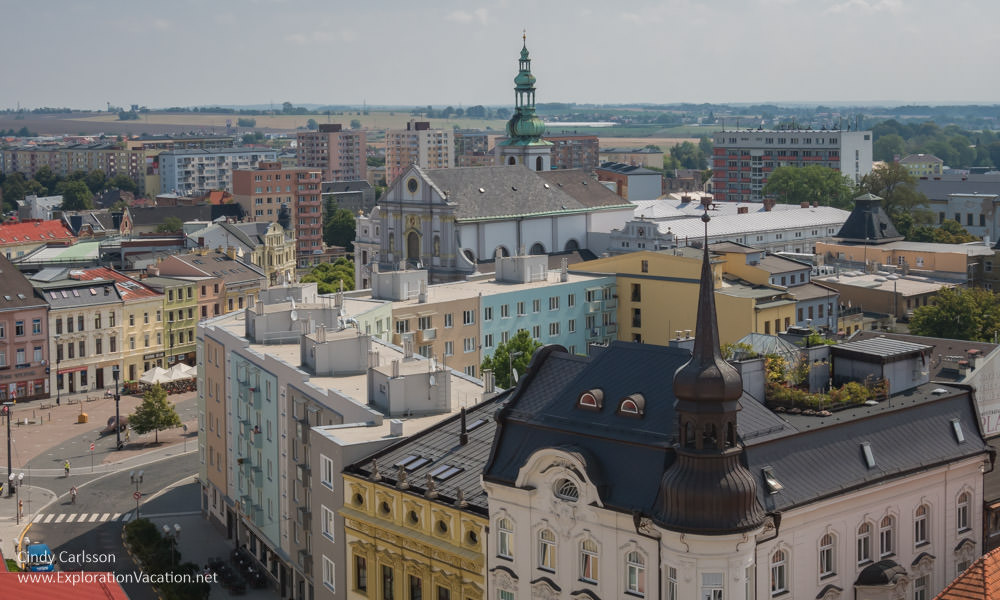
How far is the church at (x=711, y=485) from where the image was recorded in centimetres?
3847

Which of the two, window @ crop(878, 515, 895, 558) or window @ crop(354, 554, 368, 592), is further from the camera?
window @ crop(354, 554, 368, 592)

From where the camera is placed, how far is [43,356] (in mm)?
117438

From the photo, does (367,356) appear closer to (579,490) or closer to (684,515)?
(579,490)

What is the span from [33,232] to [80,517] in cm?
10256

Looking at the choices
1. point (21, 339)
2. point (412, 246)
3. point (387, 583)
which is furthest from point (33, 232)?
point (387, 583)

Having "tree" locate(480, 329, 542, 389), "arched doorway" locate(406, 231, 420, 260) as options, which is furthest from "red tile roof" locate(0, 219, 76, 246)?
"tree" locate(480, 329, 542, 389)

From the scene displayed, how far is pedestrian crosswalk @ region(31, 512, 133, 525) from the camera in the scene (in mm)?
82919

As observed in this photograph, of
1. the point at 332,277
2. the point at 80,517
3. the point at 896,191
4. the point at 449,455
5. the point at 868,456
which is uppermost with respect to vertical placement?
the point at 896,191

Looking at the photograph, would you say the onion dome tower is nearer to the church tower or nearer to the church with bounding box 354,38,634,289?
the church with bounding box 354,38,634,289

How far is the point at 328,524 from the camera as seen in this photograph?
5506cm

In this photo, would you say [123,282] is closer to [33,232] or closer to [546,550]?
[33,232]

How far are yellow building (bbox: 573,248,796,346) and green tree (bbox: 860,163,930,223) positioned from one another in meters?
75.1

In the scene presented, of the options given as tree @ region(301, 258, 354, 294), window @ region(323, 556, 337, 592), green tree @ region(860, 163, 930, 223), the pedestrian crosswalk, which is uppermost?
green tree @ region(860, 163, 930, 223)

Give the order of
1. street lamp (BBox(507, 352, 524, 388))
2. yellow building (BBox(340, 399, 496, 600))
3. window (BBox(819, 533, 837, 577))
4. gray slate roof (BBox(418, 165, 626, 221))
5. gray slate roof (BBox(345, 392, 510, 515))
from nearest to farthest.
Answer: window (BBox(819, 533, 837, 577)) < yellow building (BBox(340, 399, 496, 600)) < gray slate roof (BBox(345, 392, 510, 515)) < street lamp (BBox(507, 352, 524, 388)) < gray slate roof (BBox(418, 165, 626, 221))
